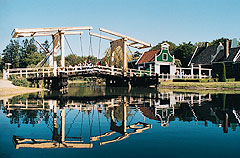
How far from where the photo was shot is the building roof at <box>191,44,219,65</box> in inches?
1806

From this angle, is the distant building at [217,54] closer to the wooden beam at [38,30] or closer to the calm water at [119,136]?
the wooden beam at [38,30]

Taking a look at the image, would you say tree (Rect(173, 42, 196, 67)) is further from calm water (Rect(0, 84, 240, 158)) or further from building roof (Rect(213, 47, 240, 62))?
calm water (Rect(0, 84, 240, 158))

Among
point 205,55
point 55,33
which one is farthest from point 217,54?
point 55,33

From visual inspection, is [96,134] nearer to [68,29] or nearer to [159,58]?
[68,29]

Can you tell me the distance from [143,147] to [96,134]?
1753mm

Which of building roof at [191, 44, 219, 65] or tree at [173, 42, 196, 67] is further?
tree at [173, 42, 196, 67]

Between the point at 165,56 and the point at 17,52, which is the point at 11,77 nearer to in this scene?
the point at 165,56

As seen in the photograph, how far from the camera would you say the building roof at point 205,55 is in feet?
151

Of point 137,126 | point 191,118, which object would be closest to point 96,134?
point 137,126

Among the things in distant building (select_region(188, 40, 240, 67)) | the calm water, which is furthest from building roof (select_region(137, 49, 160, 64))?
the calm water

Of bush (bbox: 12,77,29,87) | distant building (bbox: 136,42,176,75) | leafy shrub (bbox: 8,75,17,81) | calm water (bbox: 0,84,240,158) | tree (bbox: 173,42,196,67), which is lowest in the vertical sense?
calm water (bbox: 0,84,240,158)

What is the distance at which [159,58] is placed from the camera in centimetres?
3888

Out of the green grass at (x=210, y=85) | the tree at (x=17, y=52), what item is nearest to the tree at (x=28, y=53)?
the tree at (x=17, y=52)

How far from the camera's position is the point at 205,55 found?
155ft
